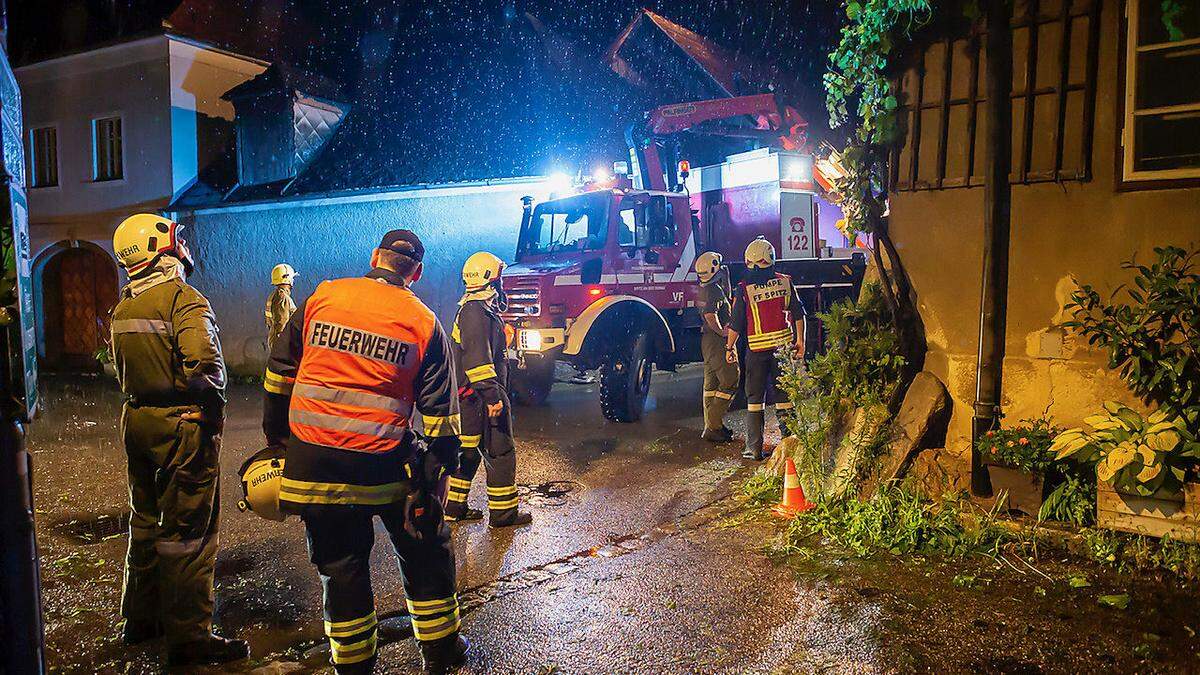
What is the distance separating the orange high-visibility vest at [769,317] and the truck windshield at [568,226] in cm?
268

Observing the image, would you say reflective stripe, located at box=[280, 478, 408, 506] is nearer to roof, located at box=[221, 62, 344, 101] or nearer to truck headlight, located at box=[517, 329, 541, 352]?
truck headlight, located at box=[517, 329, 541, 352]

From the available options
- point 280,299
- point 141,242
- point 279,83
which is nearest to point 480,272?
point 141,242

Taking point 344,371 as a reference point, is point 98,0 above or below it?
above

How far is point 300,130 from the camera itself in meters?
17.1

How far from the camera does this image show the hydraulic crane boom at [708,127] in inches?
469

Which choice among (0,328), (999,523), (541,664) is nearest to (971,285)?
(999,523)

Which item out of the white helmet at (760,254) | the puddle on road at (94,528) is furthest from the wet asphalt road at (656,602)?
the white helmet at (760,254)

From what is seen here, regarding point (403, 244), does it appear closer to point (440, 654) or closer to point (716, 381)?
point (440, 654)

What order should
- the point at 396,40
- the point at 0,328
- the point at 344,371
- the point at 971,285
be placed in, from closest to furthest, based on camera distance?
the point at 0,328 → the point at 344,371 → the point at 971,285 → the point at 396,40

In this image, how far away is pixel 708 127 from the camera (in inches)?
495

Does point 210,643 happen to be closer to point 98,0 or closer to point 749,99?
point 749,99

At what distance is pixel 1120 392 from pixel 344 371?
463cm

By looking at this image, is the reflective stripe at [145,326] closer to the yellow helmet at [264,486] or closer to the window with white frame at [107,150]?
the yellow helmet at [264,486]

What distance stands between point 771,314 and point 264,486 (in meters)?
5.14
